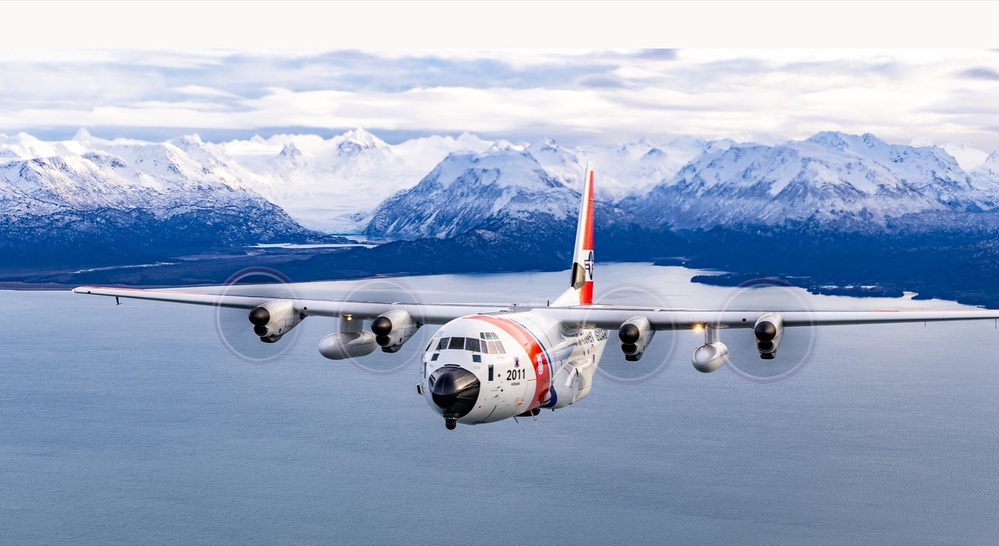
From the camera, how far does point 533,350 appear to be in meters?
48.6

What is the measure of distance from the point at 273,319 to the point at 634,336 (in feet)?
61.9

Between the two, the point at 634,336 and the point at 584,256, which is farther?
the point at 584,256

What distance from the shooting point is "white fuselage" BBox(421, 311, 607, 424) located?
4503cm

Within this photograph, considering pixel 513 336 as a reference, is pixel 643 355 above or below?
below

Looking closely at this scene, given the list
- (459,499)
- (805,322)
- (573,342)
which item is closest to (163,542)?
(459,499)

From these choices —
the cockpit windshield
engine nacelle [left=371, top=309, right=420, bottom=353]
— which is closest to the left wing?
engine nacelle [left=371, top=309, right=420, bottom=353]

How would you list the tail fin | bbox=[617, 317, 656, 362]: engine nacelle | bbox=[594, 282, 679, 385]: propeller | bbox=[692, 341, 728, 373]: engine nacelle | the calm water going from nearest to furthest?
bbox=[617, 317, 656, 362]: engine nacelle < bbox=[692, 341, 728, 373]: engine nacelle < bbox=[594, 282, 679, 385]: propeller < the tail fin < the calm water

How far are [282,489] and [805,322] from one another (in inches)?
3067

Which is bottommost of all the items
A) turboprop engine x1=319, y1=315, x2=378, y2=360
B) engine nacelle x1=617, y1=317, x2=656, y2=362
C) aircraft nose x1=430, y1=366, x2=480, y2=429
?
aircraft nose x1=430, y1=366, x2=480, y2=429

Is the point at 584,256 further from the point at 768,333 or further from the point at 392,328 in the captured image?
the point at 768,333

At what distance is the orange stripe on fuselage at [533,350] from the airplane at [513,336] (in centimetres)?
6

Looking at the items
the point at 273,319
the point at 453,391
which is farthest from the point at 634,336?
the point at 273,319

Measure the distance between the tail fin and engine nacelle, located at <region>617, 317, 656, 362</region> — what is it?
12.2 meters

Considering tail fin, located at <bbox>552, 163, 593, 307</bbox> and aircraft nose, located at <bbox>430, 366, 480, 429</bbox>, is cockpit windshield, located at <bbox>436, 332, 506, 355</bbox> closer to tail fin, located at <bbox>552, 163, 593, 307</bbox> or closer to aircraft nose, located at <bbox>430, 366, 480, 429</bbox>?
aircraft nose, located at <bbox>430, 366, 480, 429</bbox>
